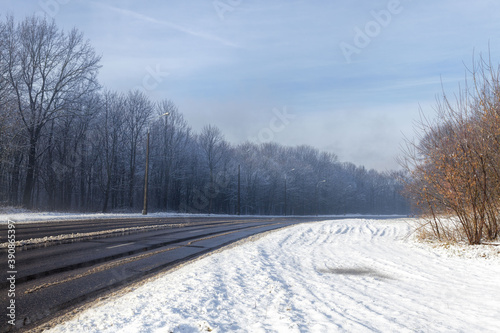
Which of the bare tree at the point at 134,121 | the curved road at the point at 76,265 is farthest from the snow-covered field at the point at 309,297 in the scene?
the bare tree at the point at 134,121

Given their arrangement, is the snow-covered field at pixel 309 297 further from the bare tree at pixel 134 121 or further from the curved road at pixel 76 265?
the bare tree at pixel 134 121

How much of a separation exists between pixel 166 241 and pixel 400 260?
8.18m

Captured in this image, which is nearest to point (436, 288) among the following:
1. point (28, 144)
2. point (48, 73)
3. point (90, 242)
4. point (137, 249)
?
point (137, 249)

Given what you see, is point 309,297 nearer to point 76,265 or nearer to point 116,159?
point 76,265

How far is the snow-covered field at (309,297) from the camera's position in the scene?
15.4ft

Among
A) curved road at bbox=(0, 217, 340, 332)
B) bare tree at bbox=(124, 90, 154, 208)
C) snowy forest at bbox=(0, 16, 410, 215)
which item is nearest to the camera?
curved road at bbox=(0, 217, 340, 332)

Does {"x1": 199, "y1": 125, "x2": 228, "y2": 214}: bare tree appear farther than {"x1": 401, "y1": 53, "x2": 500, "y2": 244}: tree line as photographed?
Yes

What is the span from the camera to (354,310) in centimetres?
556

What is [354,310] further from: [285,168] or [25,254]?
[285,168]

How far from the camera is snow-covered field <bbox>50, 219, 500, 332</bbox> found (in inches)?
185

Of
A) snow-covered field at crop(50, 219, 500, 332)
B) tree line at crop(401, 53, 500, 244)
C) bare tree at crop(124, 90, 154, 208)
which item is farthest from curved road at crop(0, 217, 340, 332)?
bare tree at crop(124, 90, 154, 208)

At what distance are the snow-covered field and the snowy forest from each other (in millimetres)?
7007

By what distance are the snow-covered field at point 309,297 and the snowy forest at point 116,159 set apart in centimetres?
701

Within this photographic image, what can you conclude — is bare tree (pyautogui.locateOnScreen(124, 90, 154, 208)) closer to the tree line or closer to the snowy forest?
the snowy forest
